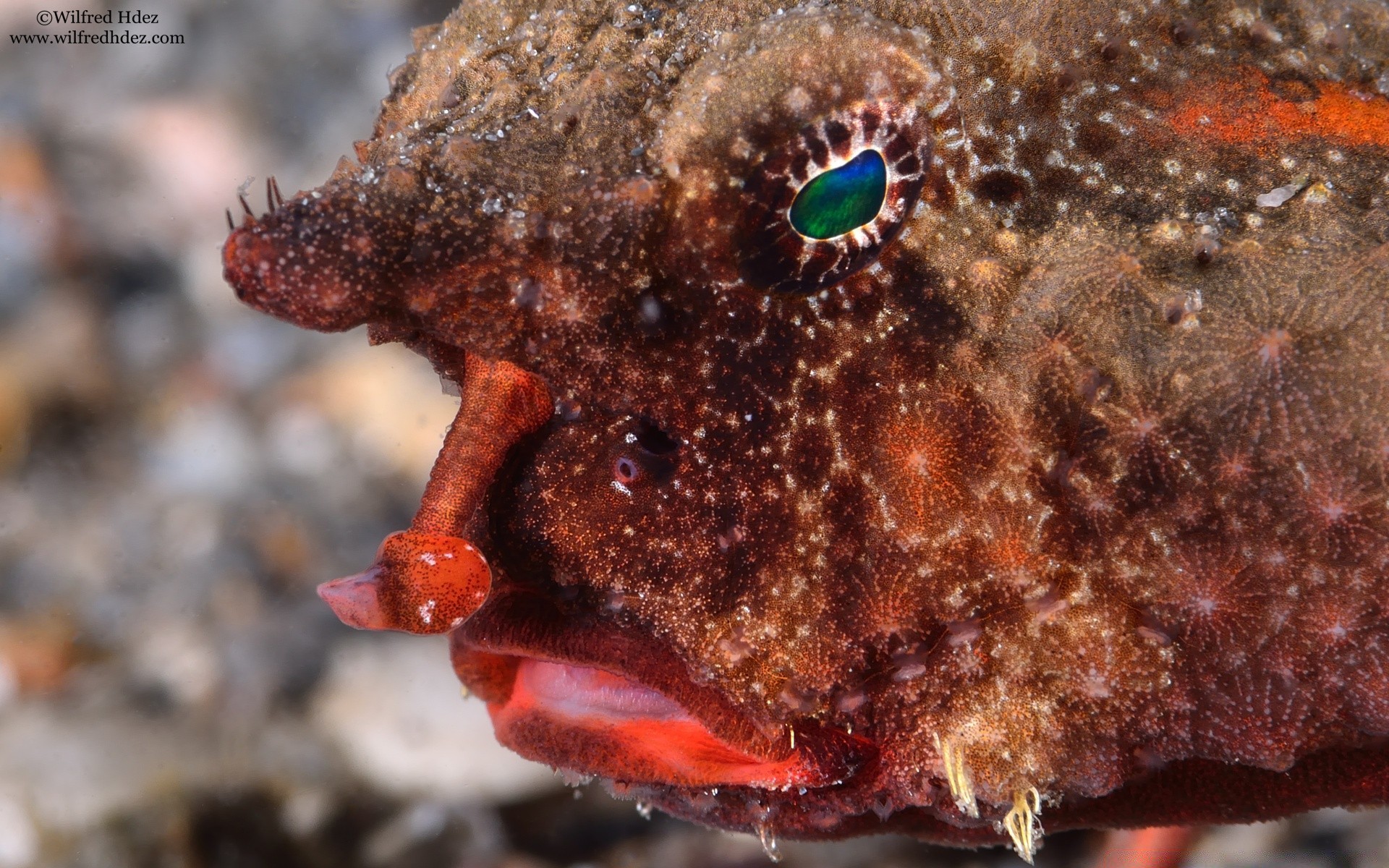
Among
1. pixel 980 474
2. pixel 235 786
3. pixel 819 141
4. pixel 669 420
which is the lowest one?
pixel 235 786

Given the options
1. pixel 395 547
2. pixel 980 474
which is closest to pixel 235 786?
pixel 395 547

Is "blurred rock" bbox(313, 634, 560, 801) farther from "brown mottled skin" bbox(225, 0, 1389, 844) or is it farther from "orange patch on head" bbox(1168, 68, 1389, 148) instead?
"orange patch on head" bbox(1168, 68, 1389, 148)

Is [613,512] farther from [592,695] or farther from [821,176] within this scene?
[821,176]

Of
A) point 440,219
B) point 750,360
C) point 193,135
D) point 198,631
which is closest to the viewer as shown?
point 440,219

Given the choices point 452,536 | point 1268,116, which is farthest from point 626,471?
point 1268,116

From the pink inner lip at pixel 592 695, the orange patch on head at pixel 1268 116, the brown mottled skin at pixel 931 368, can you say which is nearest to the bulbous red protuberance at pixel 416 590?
the brown mottled skin at pixel 931 368

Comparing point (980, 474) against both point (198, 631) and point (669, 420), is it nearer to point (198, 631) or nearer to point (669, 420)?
point (669, 420)

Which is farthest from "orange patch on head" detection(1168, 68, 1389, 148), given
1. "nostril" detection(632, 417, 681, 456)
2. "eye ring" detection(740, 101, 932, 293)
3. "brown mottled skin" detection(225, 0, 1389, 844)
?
"nostril" detection(632, 417, 681, 456)
